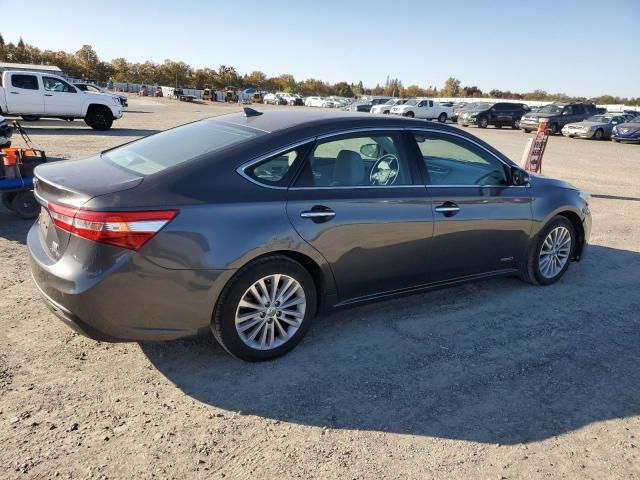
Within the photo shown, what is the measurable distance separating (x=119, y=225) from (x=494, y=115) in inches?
1377

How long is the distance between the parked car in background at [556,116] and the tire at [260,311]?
1201 inches

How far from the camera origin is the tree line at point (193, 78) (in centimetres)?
8256

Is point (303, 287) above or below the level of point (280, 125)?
below

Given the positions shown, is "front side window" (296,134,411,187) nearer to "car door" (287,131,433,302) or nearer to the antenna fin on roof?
"car door" (287,131,433,302)

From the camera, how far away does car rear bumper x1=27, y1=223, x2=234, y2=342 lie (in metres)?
2.85

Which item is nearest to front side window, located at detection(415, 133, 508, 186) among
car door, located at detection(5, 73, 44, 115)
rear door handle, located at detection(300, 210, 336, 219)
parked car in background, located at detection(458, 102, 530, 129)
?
rear door handle, located at detection(300, 210, 336, 219)

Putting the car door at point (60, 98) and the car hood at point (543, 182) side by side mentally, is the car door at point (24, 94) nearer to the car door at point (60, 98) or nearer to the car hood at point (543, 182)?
the car door at point (60, 98)

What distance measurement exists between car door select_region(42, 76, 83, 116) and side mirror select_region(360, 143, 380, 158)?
17473mm

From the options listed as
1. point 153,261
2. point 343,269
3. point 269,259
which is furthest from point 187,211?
point 343,269

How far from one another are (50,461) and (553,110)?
1341 inches

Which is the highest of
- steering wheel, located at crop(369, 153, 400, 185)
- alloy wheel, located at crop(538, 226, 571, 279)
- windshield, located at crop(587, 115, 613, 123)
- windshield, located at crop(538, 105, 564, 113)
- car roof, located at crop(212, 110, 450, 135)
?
windshield, located at crop(538, 105, 564, 113)

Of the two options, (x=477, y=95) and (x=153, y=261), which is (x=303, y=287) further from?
(x=477, y=95)

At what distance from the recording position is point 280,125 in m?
3.68

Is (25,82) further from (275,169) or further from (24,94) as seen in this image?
(275,169)
